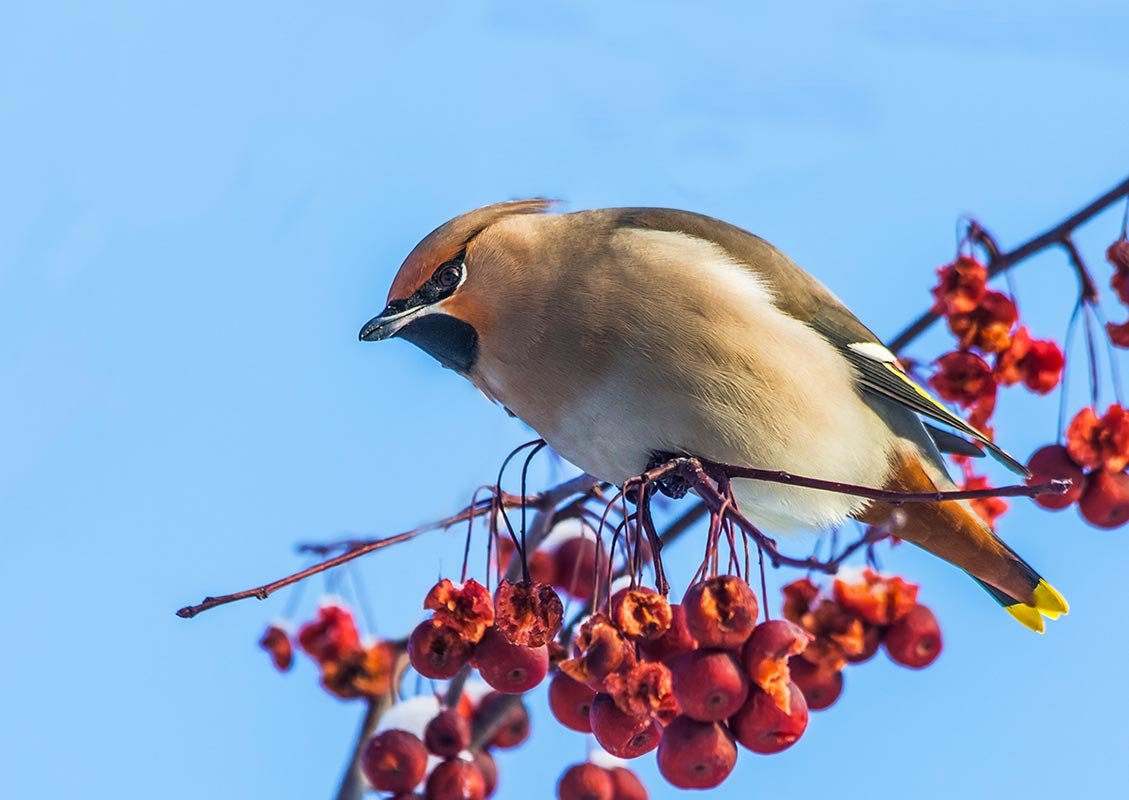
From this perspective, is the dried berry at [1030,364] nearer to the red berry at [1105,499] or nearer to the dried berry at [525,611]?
the red berry at [1105,499]

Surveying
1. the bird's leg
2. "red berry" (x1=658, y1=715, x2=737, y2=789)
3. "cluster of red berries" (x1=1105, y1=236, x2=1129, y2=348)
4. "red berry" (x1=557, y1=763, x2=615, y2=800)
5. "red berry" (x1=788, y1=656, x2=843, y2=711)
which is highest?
"cluster of red berries" (x1=1105, y1=236, x2=1129, y2=348)

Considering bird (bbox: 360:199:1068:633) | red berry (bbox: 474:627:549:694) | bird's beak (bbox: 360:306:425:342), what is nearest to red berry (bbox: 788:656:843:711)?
bird (bbox: 360:199:1068:633)

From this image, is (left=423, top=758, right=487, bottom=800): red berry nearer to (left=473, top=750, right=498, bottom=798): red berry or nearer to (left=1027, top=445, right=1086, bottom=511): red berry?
(left=473, top=750, right=498, bottom=798): red berry

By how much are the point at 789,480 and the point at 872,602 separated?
3.96 feet

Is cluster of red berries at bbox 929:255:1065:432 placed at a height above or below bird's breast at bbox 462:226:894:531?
above

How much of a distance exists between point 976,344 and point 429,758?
1732mm

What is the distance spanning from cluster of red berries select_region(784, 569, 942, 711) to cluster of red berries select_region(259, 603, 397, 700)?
117cm

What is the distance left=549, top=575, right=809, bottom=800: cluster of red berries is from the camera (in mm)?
2316

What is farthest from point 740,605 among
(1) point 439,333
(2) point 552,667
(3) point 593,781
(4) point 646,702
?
(1) point 439,333

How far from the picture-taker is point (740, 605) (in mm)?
2303

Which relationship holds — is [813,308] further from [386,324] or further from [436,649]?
[436,649]

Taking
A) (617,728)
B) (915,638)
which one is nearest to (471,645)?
(617,728)

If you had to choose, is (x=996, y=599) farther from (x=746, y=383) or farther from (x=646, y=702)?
(x=646, y=702)

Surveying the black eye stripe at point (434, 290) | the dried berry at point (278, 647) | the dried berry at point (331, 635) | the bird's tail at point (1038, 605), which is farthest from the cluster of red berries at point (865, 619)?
the dried berry at point (278, 647)
